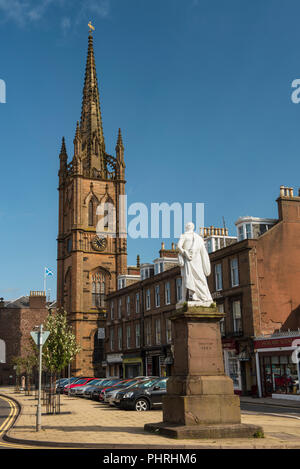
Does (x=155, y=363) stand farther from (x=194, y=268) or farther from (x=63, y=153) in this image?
(x=63, y=153)

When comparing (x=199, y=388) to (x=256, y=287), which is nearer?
(x=199, y=388)

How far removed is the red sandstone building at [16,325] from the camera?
74.8m

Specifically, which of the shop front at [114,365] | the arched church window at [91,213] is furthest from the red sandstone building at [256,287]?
the arched church window at [91,213]

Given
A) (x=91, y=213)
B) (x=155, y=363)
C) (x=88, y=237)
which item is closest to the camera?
(x=155, y=363)

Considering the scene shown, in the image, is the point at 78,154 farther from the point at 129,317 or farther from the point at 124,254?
the point at 129,317

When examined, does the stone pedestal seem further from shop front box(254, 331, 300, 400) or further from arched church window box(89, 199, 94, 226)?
arched church window box(89, 199, 94, 226)

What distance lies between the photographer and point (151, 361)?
48719 mm

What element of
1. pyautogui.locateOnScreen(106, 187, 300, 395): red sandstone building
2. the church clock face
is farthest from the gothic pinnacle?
pyautogui.locateOnScreen(106, 187, 300, 395): red sandstone building

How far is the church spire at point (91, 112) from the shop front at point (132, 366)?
35915mm

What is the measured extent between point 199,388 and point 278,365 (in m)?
21.4

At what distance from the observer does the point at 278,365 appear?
3250cm

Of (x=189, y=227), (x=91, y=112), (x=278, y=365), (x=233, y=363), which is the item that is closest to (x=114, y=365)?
(x=233, y=363)
